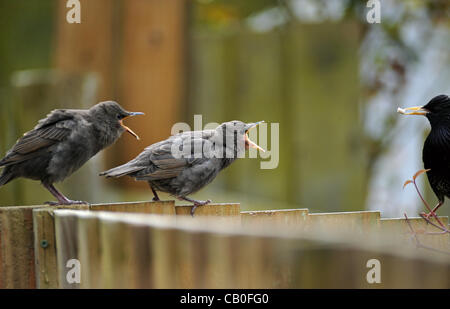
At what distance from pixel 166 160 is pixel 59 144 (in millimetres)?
500

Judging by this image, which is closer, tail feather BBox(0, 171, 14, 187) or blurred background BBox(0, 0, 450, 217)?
tail feather BBox(0, 171, 14, 187)

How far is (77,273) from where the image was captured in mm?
1961

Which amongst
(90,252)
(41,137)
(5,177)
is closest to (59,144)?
(41,137)

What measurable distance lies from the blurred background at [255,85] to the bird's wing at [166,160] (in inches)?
53.4

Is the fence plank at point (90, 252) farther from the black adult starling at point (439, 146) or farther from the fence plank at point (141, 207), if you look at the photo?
the black adult starling at point (439, 146)

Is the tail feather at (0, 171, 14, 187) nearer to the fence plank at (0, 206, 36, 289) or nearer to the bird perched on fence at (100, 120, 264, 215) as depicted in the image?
the bird perched on fence at (100, 120, 264, 215)

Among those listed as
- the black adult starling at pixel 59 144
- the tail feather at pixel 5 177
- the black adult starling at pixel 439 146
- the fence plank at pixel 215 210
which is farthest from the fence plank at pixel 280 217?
the tail feather at pixel 5 177

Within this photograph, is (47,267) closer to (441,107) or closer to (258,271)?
(258,271)

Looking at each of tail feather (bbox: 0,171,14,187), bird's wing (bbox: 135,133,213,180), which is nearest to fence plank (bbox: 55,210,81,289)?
bird's wing (bbox: 135,133,213,180)

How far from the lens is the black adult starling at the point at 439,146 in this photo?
3217 mm

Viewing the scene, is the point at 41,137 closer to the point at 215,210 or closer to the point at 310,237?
the point at 215,210

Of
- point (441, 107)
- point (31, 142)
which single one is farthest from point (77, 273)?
point (441, 107)

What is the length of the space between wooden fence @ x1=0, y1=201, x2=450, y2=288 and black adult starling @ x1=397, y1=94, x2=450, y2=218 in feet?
4.24

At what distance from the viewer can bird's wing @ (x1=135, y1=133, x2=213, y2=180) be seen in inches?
121
